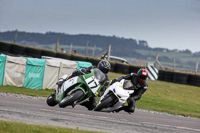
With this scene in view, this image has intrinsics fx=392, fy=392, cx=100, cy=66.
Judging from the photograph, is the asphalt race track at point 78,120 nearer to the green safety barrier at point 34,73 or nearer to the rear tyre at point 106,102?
the rear tyre at point 106,102

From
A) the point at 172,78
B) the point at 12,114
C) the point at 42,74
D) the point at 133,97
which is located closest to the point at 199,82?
the point at 172,78

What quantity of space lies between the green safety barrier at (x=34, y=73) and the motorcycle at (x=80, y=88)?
988cm

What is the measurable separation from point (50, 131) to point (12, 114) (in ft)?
6.14

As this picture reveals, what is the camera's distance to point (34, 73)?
67.7 feet

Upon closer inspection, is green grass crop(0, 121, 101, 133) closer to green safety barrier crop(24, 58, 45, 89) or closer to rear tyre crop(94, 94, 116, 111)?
rear tyre crop(94, 94, 116, 111)

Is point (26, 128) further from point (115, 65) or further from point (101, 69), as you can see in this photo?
point (115, 65)

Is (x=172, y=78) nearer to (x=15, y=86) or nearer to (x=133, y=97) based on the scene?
(x=15, y=86)

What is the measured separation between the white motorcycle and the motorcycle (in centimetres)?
34

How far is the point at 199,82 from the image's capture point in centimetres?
3162

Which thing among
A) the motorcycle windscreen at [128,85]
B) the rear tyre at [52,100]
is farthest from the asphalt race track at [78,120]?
the motorcycle windscreen at [128,85]

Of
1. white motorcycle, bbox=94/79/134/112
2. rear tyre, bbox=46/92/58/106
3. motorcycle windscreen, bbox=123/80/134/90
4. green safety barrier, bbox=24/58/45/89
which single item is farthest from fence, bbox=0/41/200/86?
rear tyre, bbox=46/92/58/106

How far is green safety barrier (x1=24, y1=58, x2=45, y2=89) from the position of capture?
2028 centimetres

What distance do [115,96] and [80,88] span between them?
3.65 ft

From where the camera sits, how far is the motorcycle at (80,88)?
33.5 feet
